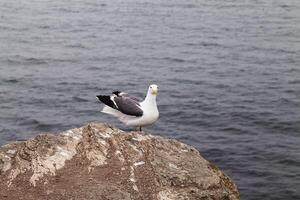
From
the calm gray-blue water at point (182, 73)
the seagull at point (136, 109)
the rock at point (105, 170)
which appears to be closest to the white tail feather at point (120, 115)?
the seagull at point (136, 109)

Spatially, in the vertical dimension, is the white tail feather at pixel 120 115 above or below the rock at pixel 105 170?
below

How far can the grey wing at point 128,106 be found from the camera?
37.1 ft

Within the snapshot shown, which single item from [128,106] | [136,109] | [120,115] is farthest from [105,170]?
[120,115]

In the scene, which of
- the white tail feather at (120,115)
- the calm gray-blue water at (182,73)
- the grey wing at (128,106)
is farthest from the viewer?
the calm gray-blue water at (182,73)

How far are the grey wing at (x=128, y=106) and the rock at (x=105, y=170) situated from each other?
9.40 ft

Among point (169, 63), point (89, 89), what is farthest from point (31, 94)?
point (169, 63)

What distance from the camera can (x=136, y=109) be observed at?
→ 11336mm

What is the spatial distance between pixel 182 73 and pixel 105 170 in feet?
48.5

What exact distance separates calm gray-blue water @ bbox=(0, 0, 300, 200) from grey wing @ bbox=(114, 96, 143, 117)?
392cm

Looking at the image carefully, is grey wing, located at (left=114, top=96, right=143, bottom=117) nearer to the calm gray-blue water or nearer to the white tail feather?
the white tail feather

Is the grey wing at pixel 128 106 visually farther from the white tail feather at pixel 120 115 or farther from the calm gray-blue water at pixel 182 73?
the calm gray-blue water at pixel 182 73

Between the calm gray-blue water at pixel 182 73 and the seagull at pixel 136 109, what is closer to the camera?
the seagull at pixel 136 109

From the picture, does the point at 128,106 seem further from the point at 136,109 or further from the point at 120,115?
the point at 120,115

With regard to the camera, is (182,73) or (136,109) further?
(182,73)
